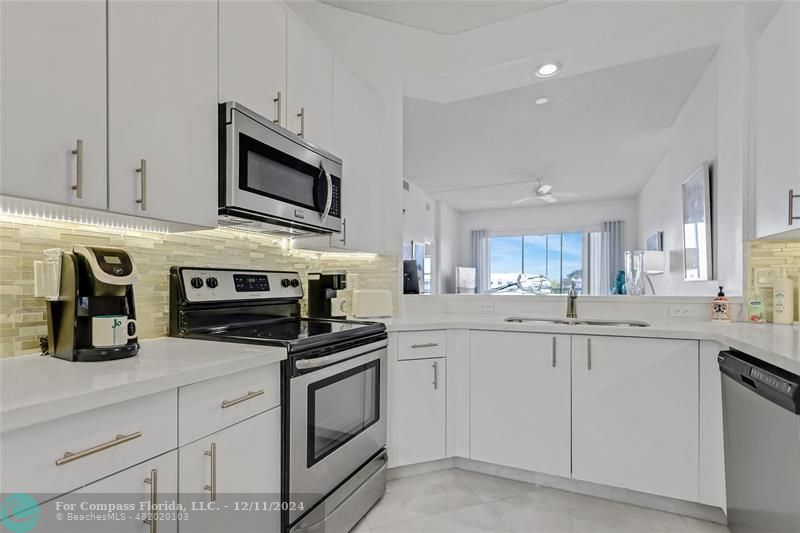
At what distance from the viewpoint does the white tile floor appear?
1.83 m

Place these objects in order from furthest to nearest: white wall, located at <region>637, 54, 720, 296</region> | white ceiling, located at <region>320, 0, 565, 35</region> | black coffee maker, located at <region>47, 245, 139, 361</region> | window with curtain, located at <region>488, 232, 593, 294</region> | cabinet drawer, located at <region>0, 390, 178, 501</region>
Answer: window with curtain, located at <region>488, 232, 593, 294</region>
white wall, located at <region>637, 54, 720, 296</region>
white ceiling, located at <region>320, 0, 565, 35</region>
black coffee maker, located at <region>47, 245, 139, 361</region>
cabinet drawer, located at <region>0, 390, 178, 501</region>

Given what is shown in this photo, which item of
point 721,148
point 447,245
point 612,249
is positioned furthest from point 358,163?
point 612,249

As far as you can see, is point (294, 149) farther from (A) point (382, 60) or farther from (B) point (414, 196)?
(B) point (414, 196)

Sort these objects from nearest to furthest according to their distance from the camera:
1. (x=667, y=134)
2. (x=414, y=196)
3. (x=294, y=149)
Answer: (x=294, y=149), (x=667, y=134), (x=414, y=196)

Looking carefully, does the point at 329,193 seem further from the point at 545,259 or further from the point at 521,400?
the point at 545,259

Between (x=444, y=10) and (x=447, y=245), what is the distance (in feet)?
18.7

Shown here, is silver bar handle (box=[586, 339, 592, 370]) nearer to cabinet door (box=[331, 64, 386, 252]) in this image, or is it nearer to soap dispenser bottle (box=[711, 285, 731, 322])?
soap dispenser bottle (box=[711, 285, 731, 322])

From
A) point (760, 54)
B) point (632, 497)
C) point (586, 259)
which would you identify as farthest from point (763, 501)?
point (586, 259)

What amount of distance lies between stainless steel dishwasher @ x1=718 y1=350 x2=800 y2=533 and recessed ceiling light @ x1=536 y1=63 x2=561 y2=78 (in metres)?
1.96

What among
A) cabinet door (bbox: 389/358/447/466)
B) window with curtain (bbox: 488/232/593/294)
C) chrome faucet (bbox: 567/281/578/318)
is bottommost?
cabinet door (bbox: 389/358/447/466)

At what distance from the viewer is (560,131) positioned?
4.02 m

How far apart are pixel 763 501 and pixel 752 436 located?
20cm

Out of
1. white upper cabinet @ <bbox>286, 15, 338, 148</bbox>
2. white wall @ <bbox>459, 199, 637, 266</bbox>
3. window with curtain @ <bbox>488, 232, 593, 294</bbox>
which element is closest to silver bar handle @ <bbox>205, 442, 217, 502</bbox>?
white upper cabinet @ <bbox>286, 15, 338, 148</bbox>

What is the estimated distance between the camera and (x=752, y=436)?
4.66 feet
